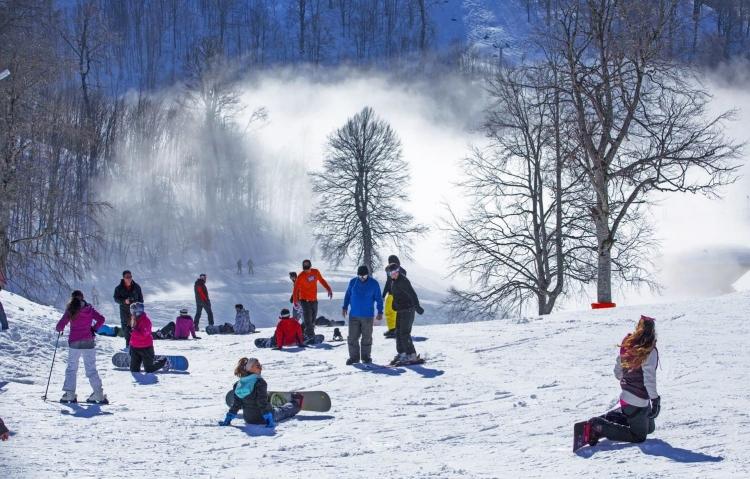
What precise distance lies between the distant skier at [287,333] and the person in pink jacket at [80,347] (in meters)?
6.44

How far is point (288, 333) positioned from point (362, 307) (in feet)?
13.0

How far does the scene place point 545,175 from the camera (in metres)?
33.5

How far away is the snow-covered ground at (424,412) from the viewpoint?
8336mm

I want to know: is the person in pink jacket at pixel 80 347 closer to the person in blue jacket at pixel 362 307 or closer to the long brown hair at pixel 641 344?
the person in blue jacket at pixel 362 307

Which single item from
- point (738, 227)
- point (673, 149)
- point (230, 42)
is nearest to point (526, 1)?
point (230, 42)

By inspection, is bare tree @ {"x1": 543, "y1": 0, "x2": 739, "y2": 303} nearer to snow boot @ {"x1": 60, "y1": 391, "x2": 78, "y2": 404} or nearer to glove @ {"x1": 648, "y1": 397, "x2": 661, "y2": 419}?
glove @ {"x1": 648, "y1": 397, "x2": 661, "y2": 419}

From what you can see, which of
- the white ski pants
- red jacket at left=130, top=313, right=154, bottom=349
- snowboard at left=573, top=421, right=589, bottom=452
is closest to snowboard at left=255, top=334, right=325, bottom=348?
red jacket at left=130, top=313, right=154, bottom=349

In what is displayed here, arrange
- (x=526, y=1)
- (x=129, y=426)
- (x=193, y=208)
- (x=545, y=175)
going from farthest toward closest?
(x=526, y=1) → (x=193, y=208) → (x=545, y=175) → (x=129, y=426)

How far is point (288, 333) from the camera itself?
19.0 metres

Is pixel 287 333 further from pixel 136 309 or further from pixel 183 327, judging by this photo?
pixel 183 327

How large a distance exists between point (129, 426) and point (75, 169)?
53536 millimetres

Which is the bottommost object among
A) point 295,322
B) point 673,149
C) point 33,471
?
point 33,471

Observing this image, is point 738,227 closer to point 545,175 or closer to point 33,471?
point 545,175

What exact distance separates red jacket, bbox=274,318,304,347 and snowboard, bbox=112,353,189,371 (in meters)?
3.01
